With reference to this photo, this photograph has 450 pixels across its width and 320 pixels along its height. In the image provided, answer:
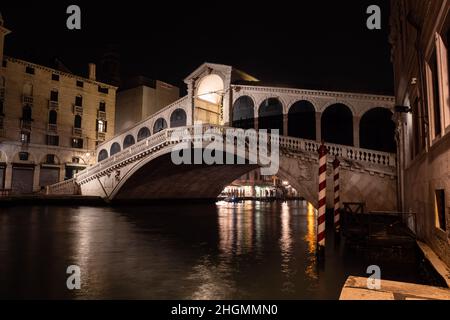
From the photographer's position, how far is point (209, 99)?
23.1m

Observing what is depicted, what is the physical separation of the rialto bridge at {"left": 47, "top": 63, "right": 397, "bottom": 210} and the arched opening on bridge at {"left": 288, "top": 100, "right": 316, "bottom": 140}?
0.15 ft

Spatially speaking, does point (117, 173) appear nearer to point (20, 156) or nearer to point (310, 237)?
point (20, 156)

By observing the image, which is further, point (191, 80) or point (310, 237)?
point (191, 80)

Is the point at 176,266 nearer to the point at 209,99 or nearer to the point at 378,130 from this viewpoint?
the point at 378,130

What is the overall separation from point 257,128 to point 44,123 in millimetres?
18370

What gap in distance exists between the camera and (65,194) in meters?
23.9

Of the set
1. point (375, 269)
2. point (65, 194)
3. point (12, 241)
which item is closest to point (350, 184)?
point (375, 269)

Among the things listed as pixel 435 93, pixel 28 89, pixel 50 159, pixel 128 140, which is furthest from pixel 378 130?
pixel 28 89

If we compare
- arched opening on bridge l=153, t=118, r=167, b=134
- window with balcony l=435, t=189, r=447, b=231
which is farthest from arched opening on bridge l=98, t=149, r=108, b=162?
window with balcony l=435, t=189, r=447, b=231

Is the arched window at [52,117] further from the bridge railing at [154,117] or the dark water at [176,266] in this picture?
the dark water at [176,266]

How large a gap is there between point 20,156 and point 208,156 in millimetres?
15444

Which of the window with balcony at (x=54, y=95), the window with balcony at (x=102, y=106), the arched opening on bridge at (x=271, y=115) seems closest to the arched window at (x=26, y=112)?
the window with balcony at (x=54, y=95)

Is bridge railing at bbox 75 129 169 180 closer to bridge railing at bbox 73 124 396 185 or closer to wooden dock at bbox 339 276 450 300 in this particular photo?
bridge railing at bbox 73 124 396 185

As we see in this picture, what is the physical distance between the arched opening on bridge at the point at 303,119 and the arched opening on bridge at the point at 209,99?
557 cm
